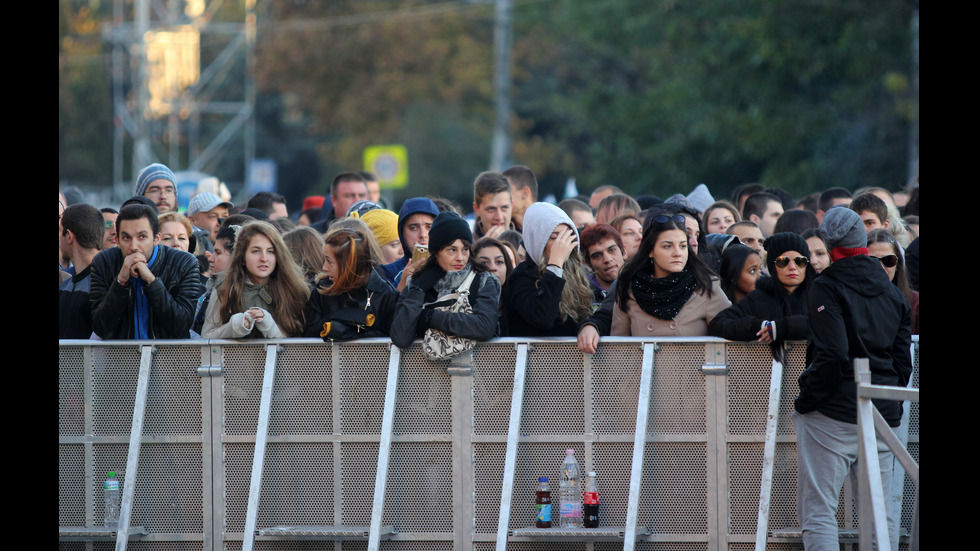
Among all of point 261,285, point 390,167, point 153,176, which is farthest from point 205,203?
point 390,167

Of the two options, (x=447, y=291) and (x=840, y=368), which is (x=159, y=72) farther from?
(x=840, y=368)

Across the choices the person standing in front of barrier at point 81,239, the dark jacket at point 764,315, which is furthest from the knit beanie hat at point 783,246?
the person standing in front of barrier at point 81,239

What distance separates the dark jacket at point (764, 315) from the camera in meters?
6.16

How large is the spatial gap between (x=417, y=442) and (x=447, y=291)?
816mm

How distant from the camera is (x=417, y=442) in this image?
6.49 meters

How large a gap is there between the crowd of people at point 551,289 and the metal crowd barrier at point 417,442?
0.60 ft

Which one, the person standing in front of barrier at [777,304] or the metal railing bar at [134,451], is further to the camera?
the metal railing bar at [134,451]

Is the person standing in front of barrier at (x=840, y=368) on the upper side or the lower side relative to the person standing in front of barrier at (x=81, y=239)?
lower

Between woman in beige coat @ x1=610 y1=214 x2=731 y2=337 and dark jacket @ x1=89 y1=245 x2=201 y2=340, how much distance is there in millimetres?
2479

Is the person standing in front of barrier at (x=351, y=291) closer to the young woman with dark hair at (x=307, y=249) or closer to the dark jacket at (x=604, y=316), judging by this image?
the young woman with dark hair at (x=307, y=249)

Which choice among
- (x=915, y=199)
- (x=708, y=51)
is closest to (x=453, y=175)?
(x=708, y=51)

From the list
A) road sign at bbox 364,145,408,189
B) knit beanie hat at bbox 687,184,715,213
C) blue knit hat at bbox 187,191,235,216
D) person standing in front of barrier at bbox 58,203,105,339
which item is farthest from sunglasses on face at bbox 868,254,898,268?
road sign at bbox 364,145,408,189

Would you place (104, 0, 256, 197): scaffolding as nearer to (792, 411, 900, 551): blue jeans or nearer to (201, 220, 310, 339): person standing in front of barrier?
(201, 220, 310, 339): person standing in front of barrier
